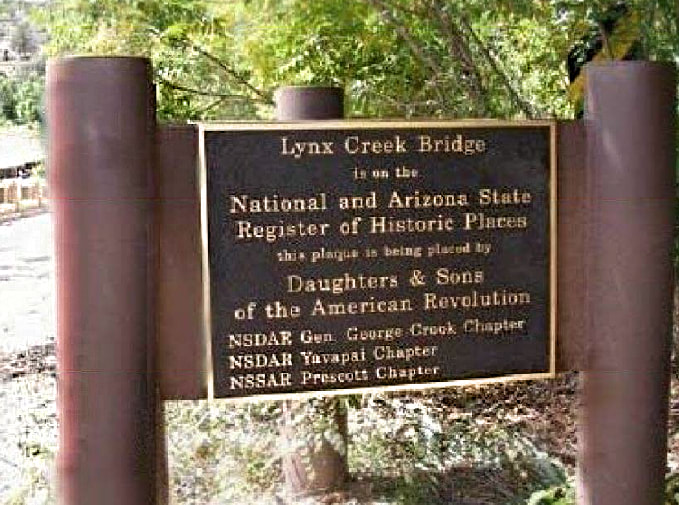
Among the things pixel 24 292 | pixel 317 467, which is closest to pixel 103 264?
pixel 317 467

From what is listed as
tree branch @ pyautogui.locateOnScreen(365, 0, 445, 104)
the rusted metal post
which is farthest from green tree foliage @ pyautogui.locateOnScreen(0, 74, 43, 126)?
the rusted metal post

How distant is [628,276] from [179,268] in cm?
130

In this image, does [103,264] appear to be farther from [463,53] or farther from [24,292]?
[24,292]

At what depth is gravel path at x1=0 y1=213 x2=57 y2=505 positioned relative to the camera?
5812 millimetres

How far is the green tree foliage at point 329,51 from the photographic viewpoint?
20.4ft

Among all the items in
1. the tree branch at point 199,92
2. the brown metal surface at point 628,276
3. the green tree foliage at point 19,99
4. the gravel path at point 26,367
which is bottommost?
the gravel path at point 26,367

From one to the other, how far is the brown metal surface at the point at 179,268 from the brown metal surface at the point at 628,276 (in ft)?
3.78

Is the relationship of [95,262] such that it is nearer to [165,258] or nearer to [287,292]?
[165,258]

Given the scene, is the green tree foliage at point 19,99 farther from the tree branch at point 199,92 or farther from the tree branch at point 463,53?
the tree branch at point 463,53

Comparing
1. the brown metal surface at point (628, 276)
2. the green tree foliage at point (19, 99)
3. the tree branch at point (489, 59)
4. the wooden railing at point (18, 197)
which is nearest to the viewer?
the brown metal surface at point (628, 276)

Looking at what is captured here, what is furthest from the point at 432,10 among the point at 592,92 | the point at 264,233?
the point at 264,233

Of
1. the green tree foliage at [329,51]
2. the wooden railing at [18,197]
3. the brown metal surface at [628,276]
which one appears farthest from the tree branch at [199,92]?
the wooden railing at [18,197]

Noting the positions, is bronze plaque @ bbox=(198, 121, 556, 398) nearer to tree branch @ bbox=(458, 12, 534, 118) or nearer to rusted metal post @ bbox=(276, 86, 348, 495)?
rusted metal post @ bbox=(276, 86, 348, 495)

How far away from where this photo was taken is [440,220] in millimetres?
3082
